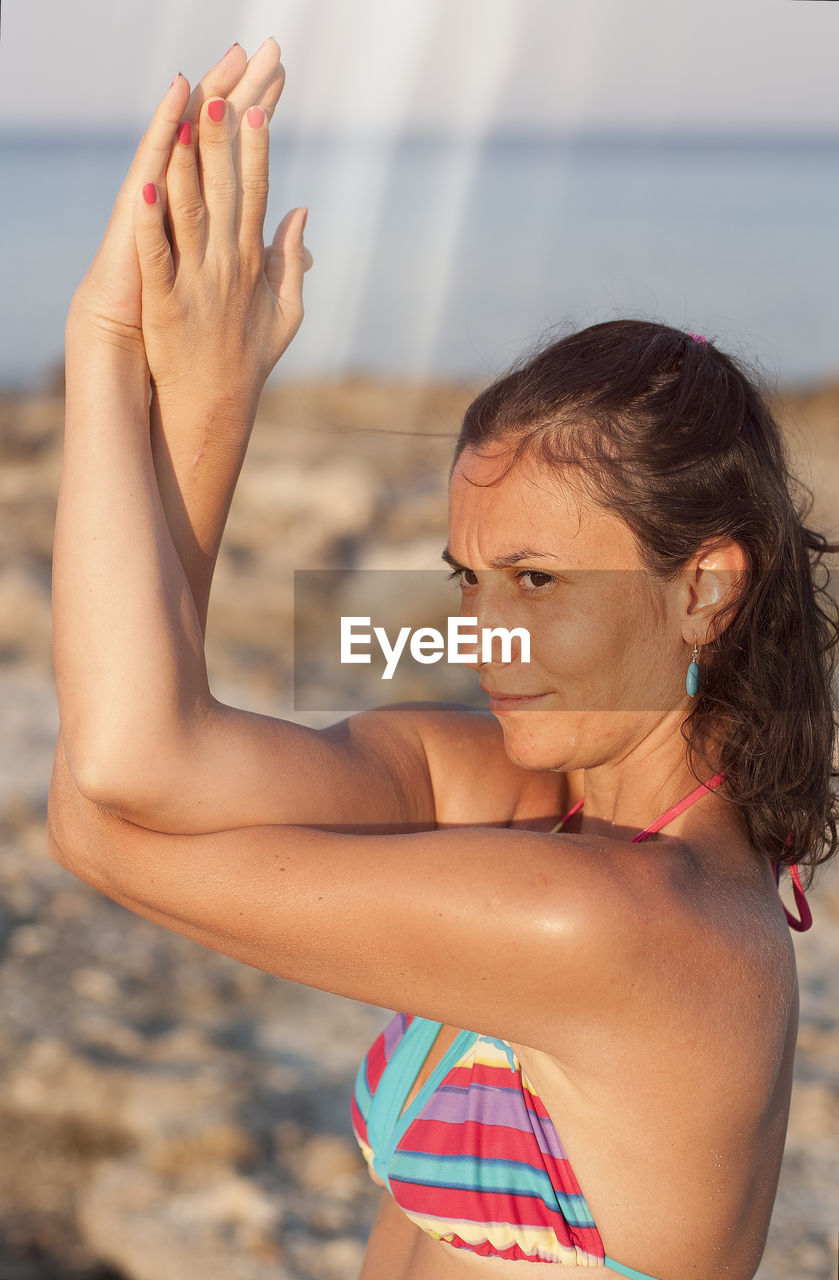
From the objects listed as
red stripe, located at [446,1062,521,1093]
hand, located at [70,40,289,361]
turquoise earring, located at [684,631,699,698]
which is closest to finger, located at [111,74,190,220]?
hand, located at [70,40,289,361]

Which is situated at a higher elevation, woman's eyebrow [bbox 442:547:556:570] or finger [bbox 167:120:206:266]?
finger [bbox 167:120:206:266]

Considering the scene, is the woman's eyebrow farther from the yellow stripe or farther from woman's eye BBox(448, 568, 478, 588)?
the yellow stripe

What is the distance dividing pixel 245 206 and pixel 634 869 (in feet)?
2.00

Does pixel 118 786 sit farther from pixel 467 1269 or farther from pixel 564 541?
pixel 467 1269

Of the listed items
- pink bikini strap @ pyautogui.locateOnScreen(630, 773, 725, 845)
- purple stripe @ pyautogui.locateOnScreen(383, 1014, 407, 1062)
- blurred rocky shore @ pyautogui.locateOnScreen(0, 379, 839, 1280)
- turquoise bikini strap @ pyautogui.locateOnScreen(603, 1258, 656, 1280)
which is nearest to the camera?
turquoise bikini strap @ pyautogui.locateOnScreen(603, 1258, 656, 1280)

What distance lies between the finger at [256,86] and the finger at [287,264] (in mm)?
113

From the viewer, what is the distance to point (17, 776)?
164 inches

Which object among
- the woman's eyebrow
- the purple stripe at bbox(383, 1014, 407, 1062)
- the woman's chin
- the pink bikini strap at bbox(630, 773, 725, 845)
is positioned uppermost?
the woman's eyebrow

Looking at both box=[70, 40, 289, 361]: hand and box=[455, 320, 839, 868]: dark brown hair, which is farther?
box=[455, 320, 839, 868]: dark brown hair

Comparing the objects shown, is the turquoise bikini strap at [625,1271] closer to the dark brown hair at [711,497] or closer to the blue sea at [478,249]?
the dark brown hair at [711,497]

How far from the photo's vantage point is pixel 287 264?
3.32ft

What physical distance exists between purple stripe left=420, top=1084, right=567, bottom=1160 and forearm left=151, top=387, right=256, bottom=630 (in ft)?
1.61

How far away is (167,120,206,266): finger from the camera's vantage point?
883 mm

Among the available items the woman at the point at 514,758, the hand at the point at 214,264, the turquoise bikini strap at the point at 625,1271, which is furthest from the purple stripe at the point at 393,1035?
the hand at the point at 214,264
